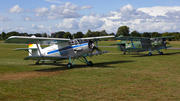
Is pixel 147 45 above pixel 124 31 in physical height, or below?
below

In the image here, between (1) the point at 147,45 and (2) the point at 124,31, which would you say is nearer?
(1) the point at 147,45

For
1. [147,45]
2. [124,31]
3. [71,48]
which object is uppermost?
[124,31]

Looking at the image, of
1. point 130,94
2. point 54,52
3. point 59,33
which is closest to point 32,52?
point 54,52

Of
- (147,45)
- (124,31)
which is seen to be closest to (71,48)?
(147,45)

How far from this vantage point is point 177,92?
24.0 ft

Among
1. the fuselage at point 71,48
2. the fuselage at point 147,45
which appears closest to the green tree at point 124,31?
the fuselage at point 147,45

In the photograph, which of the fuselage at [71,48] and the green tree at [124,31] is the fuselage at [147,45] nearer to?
the fuselage at [71,48]

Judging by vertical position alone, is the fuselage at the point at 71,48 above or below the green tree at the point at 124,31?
below

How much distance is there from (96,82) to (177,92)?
3840 millimetres

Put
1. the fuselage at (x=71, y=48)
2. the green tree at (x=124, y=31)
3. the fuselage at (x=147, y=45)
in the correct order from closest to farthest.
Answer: the fuselage at (x=71, y=48), the fuselage at (x=147, y=45), the green tree at (x=124, y=31)

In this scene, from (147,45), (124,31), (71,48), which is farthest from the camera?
(124,31)

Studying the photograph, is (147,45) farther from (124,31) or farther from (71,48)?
(124,31)

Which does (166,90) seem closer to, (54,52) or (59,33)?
(54,52)

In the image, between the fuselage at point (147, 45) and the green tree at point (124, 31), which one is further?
the green tree at point (124, 31)
